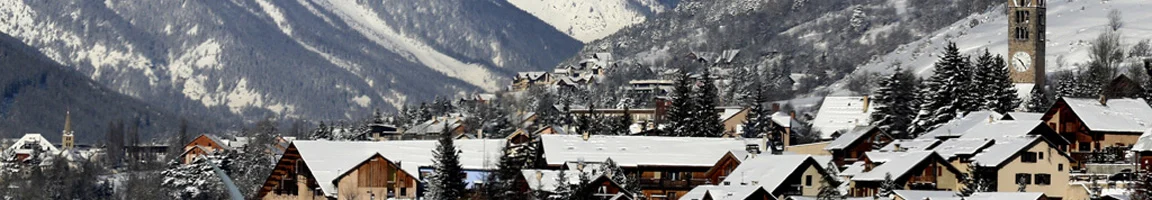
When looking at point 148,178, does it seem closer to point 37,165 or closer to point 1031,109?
point 37,165

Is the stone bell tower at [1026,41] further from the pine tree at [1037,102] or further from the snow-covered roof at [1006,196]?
the snow-covered roof at [1006,196]

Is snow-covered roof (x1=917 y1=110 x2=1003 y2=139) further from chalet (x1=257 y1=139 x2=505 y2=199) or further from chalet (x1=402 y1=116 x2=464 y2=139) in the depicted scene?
chalet (x1=402 y1=116 x2=464 y2=139)

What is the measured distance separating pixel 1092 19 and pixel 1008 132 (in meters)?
99.0

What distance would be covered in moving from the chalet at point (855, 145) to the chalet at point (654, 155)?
4.31 metres

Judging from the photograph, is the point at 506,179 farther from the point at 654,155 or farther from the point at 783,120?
the point at 783,120

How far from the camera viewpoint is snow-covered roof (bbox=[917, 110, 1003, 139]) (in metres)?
104

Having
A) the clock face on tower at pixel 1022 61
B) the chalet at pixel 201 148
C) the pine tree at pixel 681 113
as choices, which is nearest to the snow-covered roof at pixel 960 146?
the pine tree at pixel 681 113

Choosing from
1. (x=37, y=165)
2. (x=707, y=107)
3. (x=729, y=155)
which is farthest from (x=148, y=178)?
(x=729, y=155)

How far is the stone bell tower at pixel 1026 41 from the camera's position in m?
143

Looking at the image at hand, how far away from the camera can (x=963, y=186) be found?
91.2 metres

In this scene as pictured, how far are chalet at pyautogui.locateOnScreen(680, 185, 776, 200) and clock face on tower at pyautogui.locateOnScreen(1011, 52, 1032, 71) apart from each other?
51.8 metres

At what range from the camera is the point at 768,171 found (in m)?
97.6

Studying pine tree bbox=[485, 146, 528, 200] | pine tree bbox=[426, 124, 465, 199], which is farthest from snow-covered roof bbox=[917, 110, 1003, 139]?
pine tree bbox=[426, 124, 465, 199]

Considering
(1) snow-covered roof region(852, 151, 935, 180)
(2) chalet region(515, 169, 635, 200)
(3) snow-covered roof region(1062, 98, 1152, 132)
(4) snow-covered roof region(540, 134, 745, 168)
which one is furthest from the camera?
(4) snow-covered roof region(540, 134, 745, 168)
